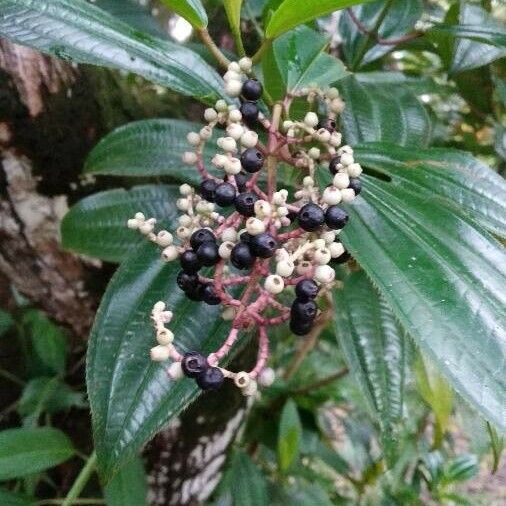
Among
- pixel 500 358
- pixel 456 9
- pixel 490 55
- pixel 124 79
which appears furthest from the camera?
pixel 124 79

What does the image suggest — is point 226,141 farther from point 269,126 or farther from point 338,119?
point 338,119

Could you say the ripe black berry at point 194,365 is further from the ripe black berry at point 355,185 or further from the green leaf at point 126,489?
the green leaf at point 126,489

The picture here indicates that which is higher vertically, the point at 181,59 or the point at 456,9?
the point at 456,9

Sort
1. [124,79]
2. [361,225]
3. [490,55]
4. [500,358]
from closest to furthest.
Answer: [500,358] < [361,225] < [490,55] < [124,79]

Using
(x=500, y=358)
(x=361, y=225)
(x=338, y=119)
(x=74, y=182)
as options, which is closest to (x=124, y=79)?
(x=74, y=182)

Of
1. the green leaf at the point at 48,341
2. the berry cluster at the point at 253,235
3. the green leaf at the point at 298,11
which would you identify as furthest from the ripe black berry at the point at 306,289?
the green leaf at the point at 48,341

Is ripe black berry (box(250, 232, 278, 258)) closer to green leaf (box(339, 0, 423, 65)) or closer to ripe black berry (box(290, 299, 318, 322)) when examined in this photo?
ripe black berry (box(290, 299, 318, 322))

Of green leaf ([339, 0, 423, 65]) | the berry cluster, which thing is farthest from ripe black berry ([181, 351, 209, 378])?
green leaf ([339, 0, 423, 65])
